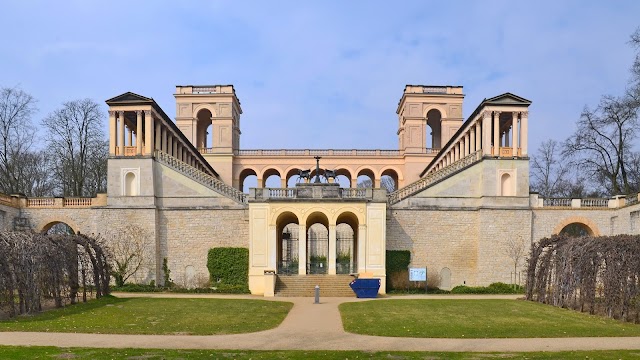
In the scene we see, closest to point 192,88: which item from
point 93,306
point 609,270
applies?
point 93,306

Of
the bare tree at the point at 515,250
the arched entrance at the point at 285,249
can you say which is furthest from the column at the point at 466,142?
the arched entrance at the point at 285,249

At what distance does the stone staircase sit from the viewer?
104 feet

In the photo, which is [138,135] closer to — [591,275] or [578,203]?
[591,275]

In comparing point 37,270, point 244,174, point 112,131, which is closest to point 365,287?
point 37,270

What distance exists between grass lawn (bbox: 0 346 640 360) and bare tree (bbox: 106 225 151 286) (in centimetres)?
2157

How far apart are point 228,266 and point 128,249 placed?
6259 millimetres

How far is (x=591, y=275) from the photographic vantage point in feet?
78.2

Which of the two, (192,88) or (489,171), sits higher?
(192,88)

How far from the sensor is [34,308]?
2167 cm

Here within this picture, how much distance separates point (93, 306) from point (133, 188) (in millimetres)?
14059

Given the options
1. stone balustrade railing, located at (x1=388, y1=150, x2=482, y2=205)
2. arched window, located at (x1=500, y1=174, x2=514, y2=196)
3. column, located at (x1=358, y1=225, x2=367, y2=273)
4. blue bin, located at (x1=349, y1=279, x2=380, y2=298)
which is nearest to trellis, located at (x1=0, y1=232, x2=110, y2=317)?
blue bin, located at (x1=349, y1=279, x2=380, y2=298)

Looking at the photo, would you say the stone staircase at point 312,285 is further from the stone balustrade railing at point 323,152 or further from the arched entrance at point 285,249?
the stone balustrade railing at point 323,152

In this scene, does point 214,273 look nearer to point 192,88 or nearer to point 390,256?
point 390,256

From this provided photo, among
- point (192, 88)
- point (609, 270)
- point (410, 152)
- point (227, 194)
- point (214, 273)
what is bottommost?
point (214, 273)
